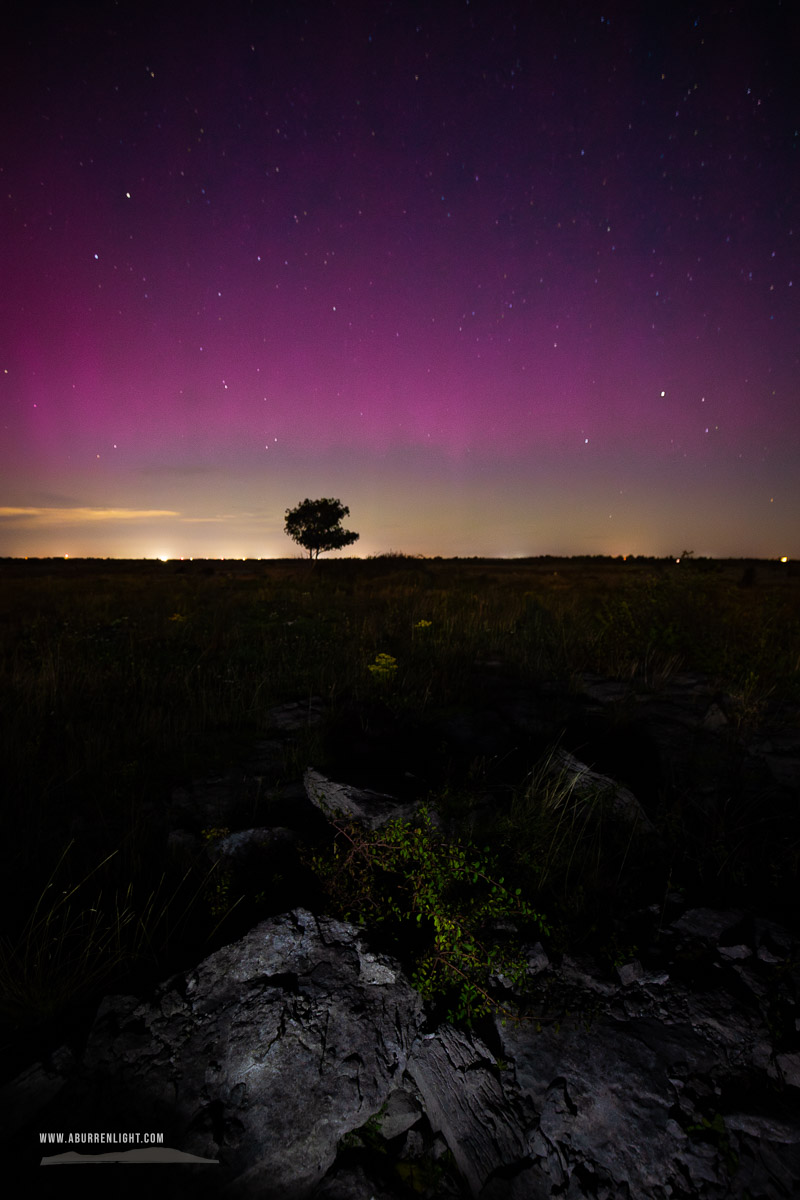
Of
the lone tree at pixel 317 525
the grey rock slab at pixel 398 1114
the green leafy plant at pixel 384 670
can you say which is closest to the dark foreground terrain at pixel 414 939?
the grey rock slab at pixel 398 1114

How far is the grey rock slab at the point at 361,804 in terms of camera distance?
2.98 metres

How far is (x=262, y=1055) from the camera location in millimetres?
1793

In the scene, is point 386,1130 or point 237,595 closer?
point 386,1130

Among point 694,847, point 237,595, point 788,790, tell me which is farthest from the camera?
point 237,595

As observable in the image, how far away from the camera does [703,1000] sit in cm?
190

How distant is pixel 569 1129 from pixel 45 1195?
62.5 inches

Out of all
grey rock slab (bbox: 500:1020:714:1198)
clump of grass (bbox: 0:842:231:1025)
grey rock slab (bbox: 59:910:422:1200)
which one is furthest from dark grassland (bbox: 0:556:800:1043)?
grey rock slab (bbox: 500:1020:714:1198)

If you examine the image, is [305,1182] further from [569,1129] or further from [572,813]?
[572,813]

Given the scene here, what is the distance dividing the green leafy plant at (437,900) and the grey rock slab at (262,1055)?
0.18m

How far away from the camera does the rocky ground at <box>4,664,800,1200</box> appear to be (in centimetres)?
150

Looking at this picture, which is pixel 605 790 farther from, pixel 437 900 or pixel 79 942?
pixel 79 942

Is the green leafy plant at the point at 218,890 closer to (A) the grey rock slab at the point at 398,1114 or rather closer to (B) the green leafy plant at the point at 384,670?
(A) the grey rock slab at the point at 398,1114

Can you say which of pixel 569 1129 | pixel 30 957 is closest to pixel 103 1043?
pixel 30 957

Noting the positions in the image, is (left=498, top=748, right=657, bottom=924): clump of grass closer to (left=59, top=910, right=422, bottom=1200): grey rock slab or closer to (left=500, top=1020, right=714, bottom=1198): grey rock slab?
(left=500, top=1020, right=714, bottom=1198): grey rock slab
